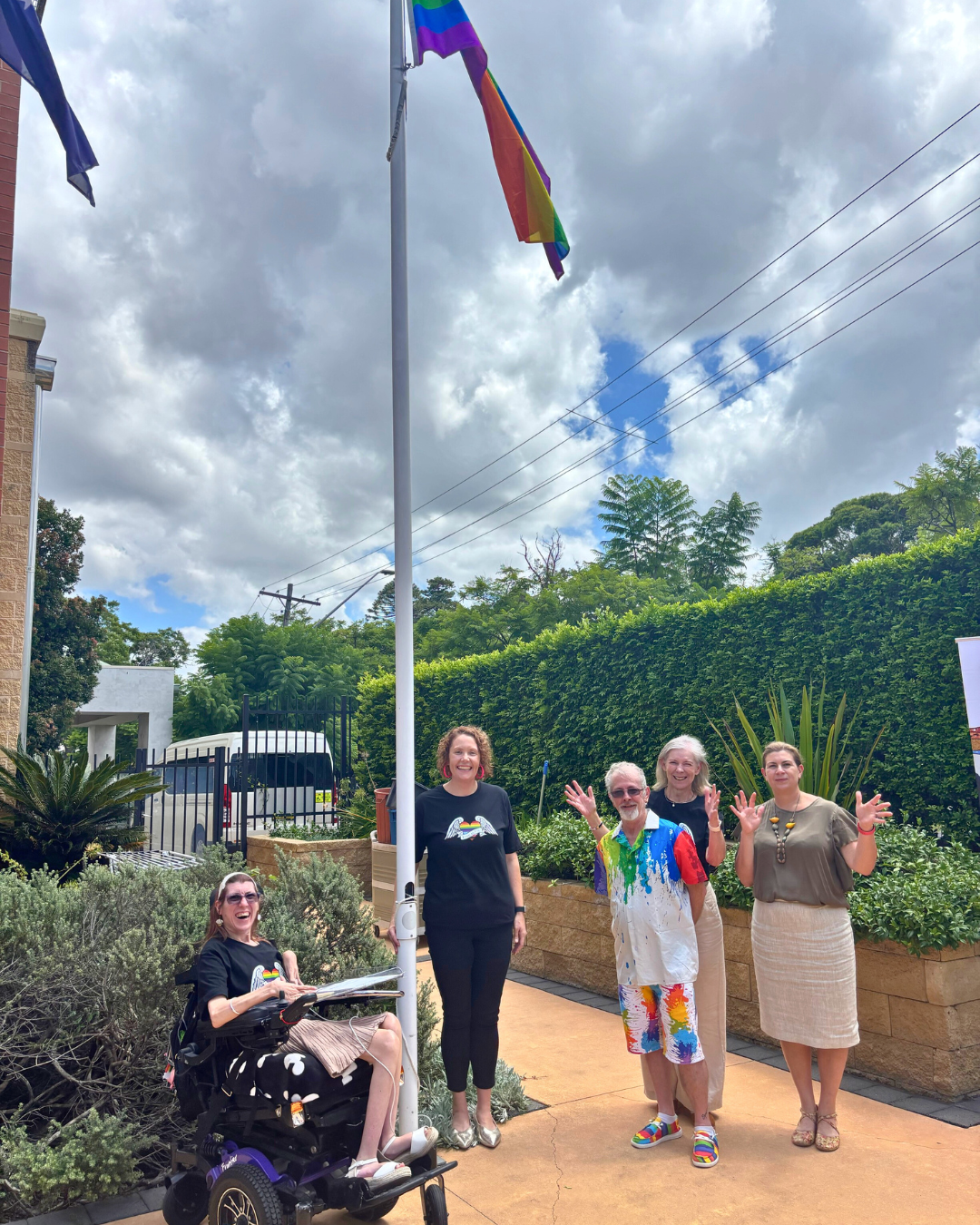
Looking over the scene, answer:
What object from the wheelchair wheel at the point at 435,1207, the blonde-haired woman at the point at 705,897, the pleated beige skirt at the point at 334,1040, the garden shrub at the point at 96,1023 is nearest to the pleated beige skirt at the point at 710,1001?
the blonde-haired woman at the point at 705,897

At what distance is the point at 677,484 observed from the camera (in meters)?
37.2

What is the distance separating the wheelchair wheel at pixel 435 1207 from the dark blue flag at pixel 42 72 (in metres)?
4.85

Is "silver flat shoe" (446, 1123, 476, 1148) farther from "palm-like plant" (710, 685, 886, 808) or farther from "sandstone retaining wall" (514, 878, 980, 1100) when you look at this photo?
"palm-like plant" (710, 685, 886, 808)

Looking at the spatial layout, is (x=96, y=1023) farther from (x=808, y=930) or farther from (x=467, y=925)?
(x=808, y=930)

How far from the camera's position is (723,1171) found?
3418 mm

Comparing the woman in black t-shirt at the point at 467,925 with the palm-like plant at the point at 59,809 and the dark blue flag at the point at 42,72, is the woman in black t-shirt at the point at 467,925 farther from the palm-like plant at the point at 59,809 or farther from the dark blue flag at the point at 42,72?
the palm-like plant at the point at 59,809

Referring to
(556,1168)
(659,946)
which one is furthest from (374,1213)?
(659,946)

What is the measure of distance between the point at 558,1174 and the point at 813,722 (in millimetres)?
4155

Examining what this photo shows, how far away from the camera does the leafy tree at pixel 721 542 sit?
36906 millimetres

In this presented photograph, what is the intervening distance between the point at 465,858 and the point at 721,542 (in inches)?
1385

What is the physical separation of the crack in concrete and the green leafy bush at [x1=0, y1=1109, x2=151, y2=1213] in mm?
1527

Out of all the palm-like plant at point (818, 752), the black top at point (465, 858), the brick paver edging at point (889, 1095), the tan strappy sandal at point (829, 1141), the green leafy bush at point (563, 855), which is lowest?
the brick paver edging at point (889, 1095)

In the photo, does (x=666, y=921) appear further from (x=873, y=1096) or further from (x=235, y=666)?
(x=235, y=666)

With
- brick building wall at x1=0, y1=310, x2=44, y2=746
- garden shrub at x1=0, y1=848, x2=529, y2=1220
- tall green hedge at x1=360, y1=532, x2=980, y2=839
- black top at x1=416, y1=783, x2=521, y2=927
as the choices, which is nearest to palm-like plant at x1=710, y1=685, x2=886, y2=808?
tall green hedge at x1=360, y1=532, x2=980, y2=839
